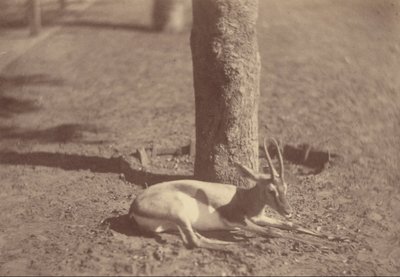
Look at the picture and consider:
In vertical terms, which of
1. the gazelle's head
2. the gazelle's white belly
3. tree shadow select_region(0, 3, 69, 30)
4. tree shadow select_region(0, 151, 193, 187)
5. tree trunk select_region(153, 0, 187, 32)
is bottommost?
tree shadow select_region(0, 151, 193, 187)

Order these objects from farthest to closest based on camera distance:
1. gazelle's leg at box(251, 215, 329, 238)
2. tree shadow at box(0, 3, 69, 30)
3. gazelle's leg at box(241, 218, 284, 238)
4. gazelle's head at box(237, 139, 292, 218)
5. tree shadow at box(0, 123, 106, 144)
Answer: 1. tree shadow at box(0, 3, 69, 30)
2. tree shadow at box(0, 123, 106, 144)
3. gazelle's leg at box(251, 215, 329, 238)
4. gazelle's leg at box(241, 218, 284, 238)
5. gazelle's head at box(237, 139, 292, 218)

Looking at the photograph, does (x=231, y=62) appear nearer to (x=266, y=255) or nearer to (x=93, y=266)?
(x=266, y=255)

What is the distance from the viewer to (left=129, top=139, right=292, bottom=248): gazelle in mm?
7008

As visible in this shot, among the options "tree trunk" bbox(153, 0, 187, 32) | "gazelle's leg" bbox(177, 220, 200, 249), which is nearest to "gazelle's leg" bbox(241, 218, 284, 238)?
"gazelle's leg" bbox(177, 220, 200, 249)

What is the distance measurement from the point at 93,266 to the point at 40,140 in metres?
4.79

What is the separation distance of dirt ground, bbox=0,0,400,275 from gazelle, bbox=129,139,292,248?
221 millimetres

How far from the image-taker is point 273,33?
1499 cm

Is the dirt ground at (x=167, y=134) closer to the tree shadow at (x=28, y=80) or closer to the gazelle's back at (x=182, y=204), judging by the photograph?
the tree shadow at (x=28, y=80)

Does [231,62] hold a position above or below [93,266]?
above

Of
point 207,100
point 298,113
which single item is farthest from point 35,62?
point 207,100

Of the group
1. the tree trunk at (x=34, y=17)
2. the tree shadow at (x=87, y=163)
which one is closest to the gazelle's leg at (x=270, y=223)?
the tree shadow at (x=87, y=163)

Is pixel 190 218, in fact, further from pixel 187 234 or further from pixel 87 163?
pixel 87 163

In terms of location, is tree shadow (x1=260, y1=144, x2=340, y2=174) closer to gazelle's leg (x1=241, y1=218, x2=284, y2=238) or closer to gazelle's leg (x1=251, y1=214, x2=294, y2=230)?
gazelle's leg (x1=251, y1=214, x2=294, y2=230)

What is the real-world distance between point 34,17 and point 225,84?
10.0 metres
